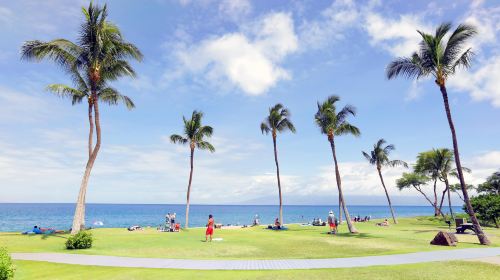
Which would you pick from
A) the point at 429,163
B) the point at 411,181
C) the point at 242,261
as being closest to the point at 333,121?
the point at 242,261

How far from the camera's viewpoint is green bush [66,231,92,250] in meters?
18.3

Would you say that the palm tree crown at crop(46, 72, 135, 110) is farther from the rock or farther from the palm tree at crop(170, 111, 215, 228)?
the rock

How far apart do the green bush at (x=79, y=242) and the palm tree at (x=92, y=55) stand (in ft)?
17.0

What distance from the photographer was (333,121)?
33031 millimetres

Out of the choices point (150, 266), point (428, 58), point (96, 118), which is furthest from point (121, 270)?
point (428, 58)

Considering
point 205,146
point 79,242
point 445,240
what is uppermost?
point 205,146

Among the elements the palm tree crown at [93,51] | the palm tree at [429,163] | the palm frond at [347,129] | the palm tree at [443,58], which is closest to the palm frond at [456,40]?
the palm tree at [443,58]

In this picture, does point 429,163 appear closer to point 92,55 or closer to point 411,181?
point 411,181

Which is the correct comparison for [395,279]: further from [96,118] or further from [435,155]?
[435,155]

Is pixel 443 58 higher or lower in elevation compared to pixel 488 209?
higher

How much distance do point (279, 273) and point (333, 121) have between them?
23236 mm

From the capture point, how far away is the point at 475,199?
45156 millimetres

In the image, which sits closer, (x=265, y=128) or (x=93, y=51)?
(x=93, y=51)

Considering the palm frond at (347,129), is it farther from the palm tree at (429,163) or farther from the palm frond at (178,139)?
the palm tree at (429,163)
